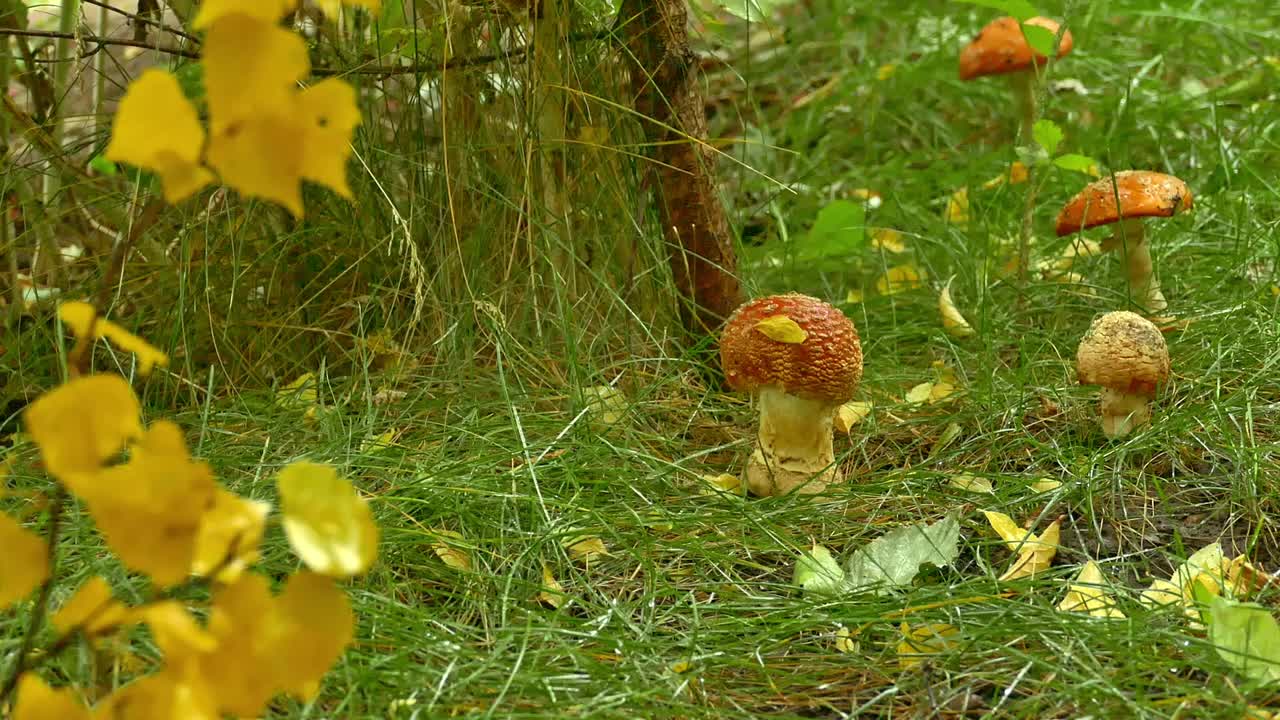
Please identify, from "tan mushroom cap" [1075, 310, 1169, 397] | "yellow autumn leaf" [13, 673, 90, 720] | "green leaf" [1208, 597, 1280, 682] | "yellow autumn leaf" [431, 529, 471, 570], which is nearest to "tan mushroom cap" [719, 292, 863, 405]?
"tan mushroom cap" [1075, 310, 1169, 397]

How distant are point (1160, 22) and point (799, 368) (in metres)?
2.94

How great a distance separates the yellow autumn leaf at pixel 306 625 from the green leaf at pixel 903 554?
0.91 metres

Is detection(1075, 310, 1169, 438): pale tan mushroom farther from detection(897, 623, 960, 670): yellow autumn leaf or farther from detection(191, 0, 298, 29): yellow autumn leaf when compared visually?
detection(191, 0, 298, 29): yellow autumn leaf

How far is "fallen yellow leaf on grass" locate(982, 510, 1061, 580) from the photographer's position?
5.43 feet

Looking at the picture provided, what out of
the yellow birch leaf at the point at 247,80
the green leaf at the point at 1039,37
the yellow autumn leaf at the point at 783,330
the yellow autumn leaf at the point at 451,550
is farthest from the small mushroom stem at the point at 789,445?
the yellow birch leaf at the point at 247,80

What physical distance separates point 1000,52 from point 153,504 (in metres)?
2.56

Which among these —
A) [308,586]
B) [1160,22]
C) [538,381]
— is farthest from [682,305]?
[1160,22]

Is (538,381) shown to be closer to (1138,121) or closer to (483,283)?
(483,283)

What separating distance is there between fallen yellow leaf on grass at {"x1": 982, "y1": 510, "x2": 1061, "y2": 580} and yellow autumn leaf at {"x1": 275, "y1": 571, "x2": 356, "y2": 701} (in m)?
1.06

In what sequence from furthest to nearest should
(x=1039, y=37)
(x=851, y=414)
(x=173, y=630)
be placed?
(x=1039, y=37) → (x=851, y=414) → (x=173, y=630)

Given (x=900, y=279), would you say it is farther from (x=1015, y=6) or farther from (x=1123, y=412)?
(x=1123, y=412)

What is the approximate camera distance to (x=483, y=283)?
7.26ft

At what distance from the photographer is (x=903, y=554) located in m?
1.67

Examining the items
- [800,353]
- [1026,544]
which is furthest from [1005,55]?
[1026,544]
